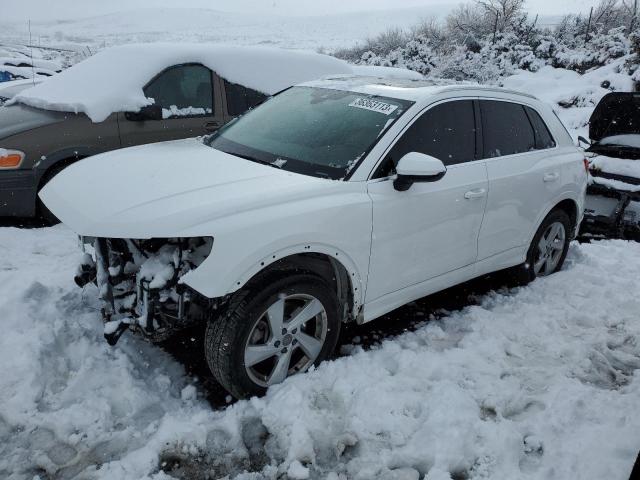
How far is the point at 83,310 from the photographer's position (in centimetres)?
361

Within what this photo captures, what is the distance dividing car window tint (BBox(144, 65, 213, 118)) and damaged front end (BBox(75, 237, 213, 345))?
2917 millimetres

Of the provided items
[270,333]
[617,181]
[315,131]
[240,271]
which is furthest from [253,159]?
[617,181]

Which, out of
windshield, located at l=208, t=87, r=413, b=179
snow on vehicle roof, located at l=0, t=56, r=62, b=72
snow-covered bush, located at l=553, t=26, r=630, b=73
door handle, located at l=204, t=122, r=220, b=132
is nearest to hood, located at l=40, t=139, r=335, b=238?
windshield, located at l=208, t=87, r=413, b=179

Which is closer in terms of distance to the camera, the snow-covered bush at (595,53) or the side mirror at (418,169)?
the side mirror at (418,169)

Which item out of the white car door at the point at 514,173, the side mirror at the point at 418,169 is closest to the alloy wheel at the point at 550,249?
the white car door at the point at 514,173

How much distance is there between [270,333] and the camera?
9.57 ft

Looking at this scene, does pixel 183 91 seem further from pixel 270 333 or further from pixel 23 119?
pixel 270 333

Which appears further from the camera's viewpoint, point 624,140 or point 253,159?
point 624,140

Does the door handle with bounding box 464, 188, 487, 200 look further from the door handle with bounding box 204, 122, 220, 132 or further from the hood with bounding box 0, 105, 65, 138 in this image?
the hood with bounding box 0, 105, 65, 138

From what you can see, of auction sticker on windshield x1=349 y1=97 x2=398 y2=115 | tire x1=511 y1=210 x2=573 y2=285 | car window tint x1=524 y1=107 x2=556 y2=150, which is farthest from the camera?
tire x1=511 y1=210 x2=573 y2=285

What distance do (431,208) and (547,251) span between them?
195 cm

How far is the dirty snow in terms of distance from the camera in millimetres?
2584

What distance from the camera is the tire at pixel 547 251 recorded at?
15.0 ft

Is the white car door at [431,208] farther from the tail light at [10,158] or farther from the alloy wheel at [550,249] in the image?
the tail light at [10,158]
